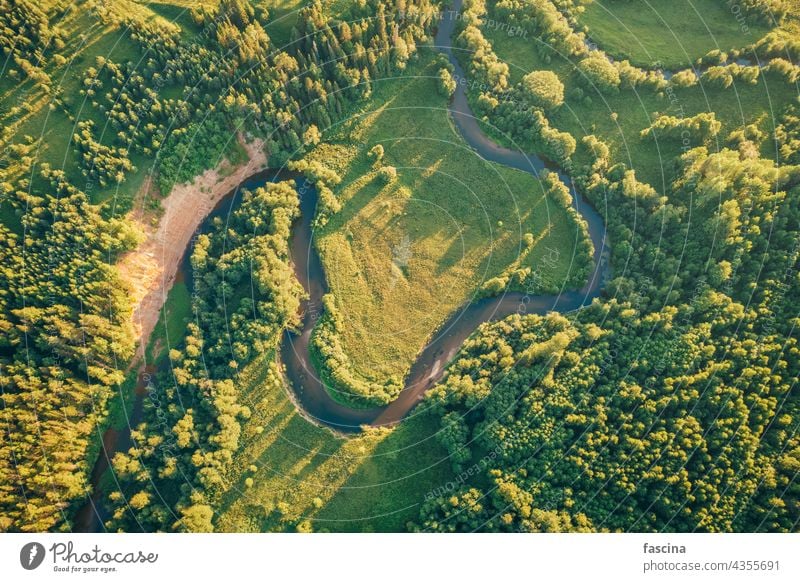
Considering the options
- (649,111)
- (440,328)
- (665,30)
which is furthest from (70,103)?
(665,30)

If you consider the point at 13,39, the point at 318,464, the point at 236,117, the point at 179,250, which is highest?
the point at 13,39

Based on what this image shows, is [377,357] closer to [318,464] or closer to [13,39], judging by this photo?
[318,464]

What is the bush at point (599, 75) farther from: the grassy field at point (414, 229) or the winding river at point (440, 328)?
the grassy field at point (414, 229)

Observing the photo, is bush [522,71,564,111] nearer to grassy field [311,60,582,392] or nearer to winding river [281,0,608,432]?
winding river [281,0,608,432]

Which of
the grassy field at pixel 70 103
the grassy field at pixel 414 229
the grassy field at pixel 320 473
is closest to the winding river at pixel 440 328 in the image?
the grassy field at pixel 414 229
